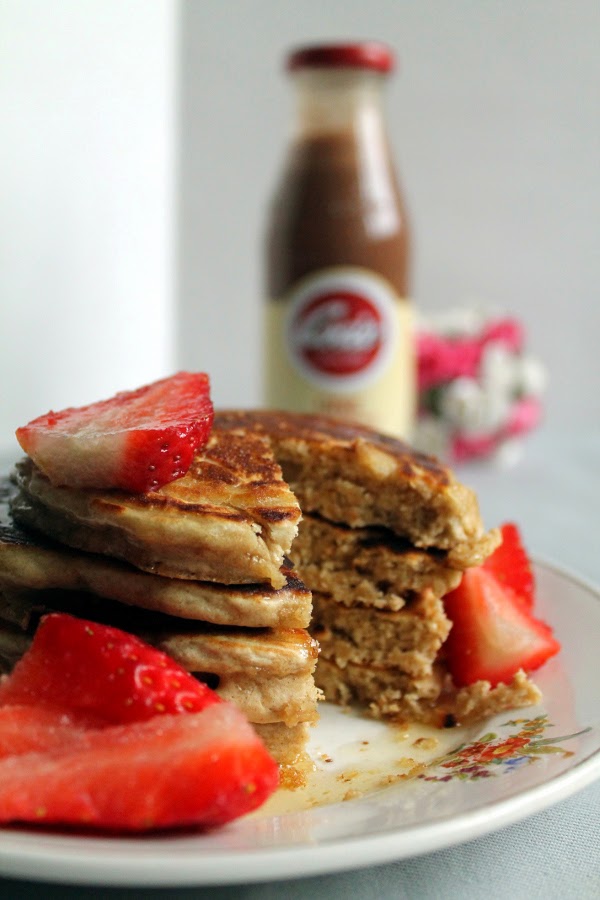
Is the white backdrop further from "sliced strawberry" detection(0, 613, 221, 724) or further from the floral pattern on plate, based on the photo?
the floral pattern on plate

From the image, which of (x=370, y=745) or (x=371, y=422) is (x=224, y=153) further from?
(x=370, y=745)

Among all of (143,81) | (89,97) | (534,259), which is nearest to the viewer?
(89,97)

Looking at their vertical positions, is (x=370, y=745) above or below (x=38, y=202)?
below

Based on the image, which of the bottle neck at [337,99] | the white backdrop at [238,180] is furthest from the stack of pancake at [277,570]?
the white backdrop at [238,180]

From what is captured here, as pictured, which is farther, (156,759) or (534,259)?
(534,259)

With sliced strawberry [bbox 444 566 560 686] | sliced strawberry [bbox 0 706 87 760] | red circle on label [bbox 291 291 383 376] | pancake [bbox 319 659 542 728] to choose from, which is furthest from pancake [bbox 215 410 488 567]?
red circle on label [bbox 291 291 383 376]

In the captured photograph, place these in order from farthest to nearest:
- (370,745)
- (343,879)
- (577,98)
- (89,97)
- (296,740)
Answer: (577,98)
(89,97)
(370,745)
(296,740)
(343,879)

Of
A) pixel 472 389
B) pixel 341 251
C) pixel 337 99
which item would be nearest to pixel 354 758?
pixel 341 251

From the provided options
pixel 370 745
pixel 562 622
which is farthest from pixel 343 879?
pixel 562 622
